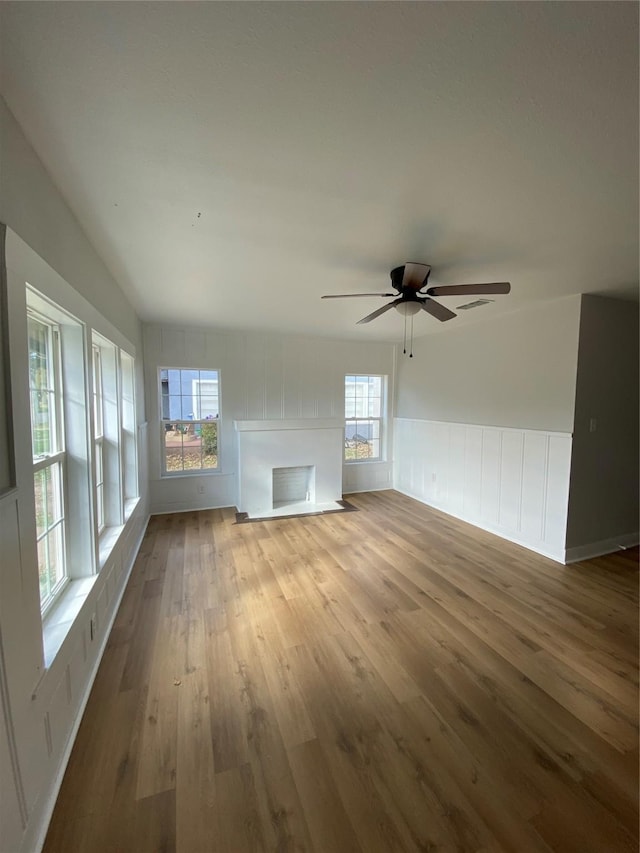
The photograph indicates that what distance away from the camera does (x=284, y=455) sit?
4777 millimetres

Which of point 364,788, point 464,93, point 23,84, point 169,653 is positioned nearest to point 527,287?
point 464,93

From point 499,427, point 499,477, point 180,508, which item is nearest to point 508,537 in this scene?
point 499,477

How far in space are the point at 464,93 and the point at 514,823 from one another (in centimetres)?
253

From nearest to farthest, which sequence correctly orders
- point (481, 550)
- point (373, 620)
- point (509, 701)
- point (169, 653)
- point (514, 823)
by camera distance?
→ point (514, 823) < point (509, 701) < point (169, 653) < point (373, 620) < point (481, 550)

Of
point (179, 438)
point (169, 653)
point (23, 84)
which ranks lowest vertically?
point (169, 653)

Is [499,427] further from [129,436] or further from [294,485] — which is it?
[129,436]

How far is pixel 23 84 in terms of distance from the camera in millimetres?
1023

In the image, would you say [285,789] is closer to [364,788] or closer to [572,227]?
[364,788]

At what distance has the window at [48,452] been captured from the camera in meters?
1.58

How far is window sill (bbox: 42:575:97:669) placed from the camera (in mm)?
1396

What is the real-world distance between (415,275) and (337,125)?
3.76 feet

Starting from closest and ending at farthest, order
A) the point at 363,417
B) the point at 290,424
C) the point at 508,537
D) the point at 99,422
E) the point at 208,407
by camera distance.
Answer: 1. the point at 99,422
2. the point at 508,537
3. the point at 208,407
4. the point at 290,424
5. the point at 363,417

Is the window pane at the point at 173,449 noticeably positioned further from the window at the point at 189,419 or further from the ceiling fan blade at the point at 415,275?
the ceiling fan blade at the point at 415,275

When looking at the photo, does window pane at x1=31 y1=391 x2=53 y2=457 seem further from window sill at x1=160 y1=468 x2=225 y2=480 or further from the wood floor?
window sill at x1=160 y1=468 x2=225 y2=480
